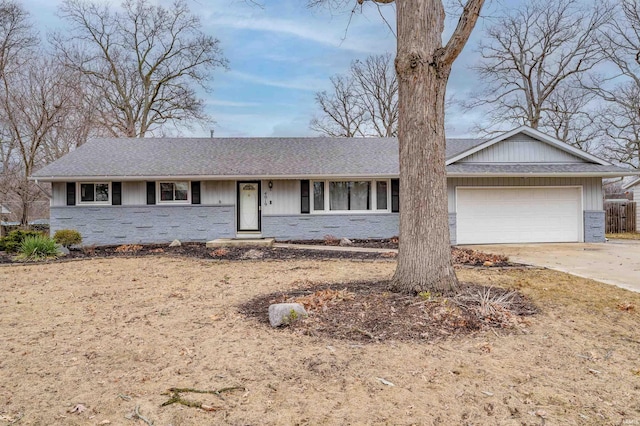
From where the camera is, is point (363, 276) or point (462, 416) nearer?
point (462, 416)

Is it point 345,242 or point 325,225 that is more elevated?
point 325,225

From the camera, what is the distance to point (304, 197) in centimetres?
1422

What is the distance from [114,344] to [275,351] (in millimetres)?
1736

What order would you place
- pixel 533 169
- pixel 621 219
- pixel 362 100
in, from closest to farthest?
pixel 533 169 < pixel 621 219 < pixel 362 100

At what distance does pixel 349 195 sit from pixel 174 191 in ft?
20.4

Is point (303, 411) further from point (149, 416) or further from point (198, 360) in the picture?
point (198, 360)

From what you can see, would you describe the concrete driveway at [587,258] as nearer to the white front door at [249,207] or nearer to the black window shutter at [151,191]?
the white front door at [249,207]

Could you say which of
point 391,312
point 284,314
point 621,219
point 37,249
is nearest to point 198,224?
point 37,249

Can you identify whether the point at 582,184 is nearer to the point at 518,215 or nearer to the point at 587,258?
the point at 518,215

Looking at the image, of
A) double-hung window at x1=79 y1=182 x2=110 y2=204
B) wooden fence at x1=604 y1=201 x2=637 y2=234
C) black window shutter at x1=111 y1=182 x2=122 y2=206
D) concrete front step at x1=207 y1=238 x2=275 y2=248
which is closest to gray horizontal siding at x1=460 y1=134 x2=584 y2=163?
concrete front step at x1=207 y1=238 x2=275 y2=248

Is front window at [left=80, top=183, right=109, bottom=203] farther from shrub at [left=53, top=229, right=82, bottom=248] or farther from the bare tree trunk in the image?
the bare tree trunk

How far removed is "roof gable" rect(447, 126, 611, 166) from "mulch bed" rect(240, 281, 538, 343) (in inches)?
360

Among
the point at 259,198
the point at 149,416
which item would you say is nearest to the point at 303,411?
the point at 149,416

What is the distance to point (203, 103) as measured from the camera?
85.8ft
